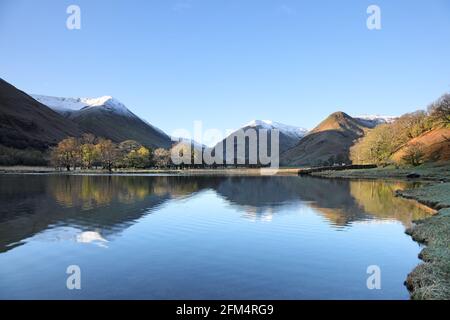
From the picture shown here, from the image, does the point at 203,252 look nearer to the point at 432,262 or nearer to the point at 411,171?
the point at 432,262

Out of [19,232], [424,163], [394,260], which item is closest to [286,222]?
[394,260]

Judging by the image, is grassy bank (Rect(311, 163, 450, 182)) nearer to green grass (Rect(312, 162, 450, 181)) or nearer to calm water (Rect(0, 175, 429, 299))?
green grass (Rect(312, 162, 450, 181))

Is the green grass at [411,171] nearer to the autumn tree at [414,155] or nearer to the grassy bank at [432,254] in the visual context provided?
the autumn tree at [414,155]

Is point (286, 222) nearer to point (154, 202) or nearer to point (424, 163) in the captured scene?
point (154, 202)

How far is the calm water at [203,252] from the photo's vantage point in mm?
19422

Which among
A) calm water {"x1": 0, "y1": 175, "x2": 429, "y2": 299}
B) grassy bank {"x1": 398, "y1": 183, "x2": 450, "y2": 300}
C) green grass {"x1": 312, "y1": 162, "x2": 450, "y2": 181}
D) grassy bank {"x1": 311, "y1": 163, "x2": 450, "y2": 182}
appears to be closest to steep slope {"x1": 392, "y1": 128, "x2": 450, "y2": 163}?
green grass {"x1": 312, "y1": 162, "x2": 450, "y2": 181}

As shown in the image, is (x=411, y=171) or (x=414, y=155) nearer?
(x=411, y=171)

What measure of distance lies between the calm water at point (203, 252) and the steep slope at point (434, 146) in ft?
355

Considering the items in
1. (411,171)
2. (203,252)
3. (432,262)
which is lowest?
(203,252)

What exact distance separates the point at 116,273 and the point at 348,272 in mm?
13782

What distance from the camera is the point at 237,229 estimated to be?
37.7m

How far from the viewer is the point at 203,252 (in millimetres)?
27797

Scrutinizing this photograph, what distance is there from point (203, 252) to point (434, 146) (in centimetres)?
15221

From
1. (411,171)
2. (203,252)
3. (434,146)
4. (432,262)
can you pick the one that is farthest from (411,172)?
(203,252)
